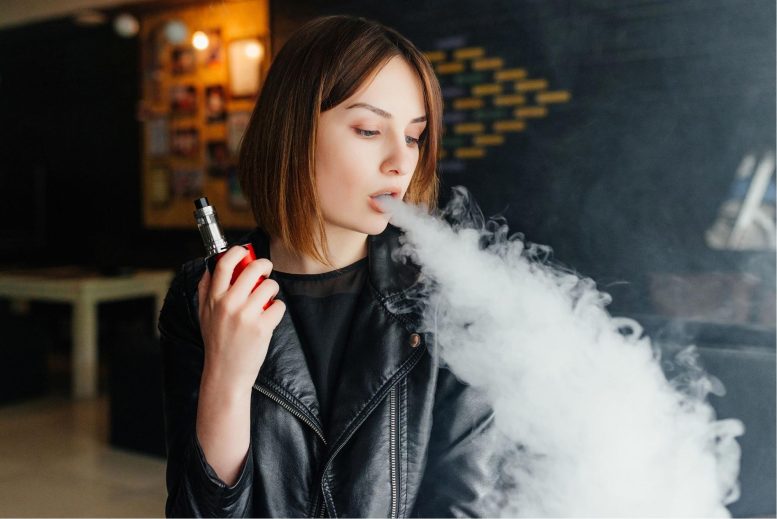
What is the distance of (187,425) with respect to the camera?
102 centimetres

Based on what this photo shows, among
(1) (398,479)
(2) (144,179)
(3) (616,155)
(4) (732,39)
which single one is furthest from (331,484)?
(2) (144,179)

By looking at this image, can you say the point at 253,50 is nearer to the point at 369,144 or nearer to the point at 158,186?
the point at 158,186

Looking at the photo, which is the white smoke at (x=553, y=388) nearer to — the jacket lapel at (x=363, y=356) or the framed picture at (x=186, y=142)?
the jacket lapel at (x=363, y=356)

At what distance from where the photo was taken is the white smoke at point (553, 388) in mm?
977

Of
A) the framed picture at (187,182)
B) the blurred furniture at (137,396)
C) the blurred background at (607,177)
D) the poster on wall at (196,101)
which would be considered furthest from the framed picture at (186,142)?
the blurred furniture at (137,396)

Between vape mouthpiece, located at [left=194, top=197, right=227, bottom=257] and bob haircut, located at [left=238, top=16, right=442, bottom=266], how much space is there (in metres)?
0.18

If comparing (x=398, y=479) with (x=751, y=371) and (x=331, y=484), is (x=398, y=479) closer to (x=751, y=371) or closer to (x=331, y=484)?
(x=331, y=484)

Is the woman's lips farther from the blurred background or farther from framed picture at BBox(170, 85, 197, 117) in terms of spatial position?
framed picture at BBox(170, 85, 197, 117)

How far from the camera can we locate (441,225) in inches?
41.7

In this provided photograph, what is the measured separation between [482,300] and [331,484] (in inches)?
13.5

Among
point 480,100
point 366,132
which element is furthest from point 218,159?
point 366,132

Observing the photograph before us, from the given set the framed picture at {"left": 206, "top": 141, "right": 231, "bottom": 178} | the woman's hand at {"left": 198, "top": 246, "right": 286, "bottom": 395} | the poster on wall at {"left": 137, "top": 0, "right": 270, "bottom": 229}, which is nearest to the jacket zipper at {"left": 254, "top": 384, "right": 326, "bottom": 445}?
the woman's hand at {"left": 198, "top": 246, "right": 286, "bottom": 395}

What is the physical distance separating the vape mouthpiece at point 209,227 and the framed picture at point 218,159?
4511mm

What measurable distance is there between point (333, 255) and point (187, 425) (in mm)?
336
